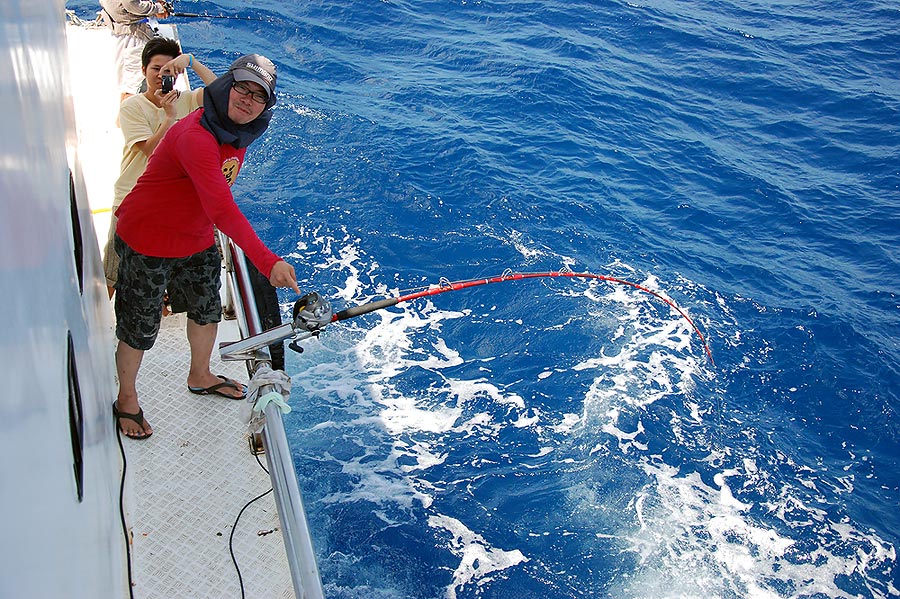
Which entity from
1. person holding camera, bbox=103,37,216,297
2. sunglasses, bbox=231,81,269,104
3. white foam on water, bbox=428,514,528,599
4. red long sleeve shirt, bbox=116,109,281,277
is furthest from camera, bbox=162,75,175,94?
white foam on water, bbox=428,514,528,599

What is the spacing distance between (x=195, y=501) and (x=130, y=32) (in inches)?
149

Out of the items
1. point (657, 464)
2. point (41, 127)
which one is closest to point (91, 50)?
point (41, 127)

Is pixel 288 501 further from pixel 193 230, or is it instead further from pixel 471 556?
pixel 471 556

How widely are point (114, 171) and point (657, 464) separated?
14.8 ft

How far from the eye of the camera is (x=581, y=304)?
24.3ft

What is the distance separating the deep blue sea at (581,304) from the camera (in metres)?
5.14

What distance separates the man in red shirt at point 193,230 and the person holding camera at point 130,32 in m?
2.01

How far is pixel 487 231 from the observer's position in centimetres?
811

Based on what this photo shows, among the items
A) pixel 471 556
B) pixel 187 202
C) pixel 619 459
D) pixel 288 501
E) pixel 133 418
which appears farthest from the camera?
pixel 619 459

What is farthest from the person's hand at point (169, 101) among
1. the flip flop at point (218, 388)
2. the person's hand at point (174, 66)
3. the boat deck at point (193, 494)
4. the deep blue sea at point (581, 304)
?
the deep blue sea at point (581, 304)

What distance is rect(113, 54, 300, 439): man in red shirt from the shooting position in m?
2.68

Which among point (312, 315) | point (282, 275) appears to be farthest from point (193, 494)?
point (282, 275)

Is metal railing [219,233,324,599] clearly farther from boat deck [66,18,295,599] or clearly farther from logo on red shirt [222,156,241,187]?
logo on red shirt [222,156,241,187]

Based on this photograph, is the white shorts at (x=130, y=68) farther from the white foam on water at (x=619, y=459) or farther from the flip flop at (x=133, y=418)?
the white foam on water at (x=619, y=459)
